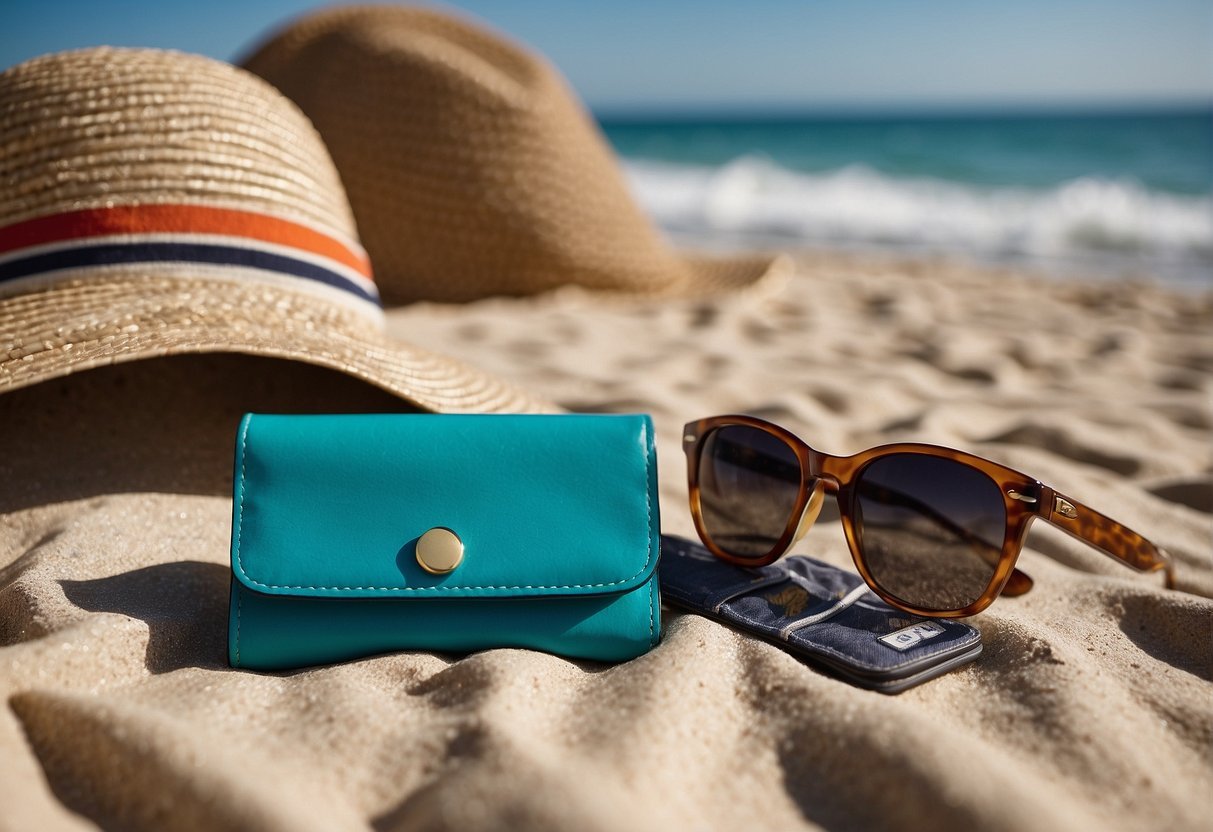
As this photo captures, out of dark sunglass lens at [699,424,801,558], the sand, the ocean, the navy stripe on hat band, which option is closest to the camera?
the sand

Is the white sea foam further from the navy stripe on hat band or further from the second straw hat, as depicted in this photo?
the navy stripe on hat band

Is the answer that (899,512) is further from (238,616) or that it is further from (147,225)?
(147,225)

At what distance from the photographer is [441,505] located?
40.3 inches

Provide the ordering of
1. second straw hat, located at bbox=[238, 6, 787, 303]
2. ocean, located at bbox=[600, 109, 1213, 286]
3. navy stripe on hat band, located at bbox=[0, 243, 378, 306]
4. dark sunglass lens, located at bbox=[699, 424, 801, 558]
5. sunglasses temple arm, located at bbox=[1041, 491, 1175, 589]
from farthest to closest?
ocean, located at bbox=[600, 109, 1213, 286], second straw hat, located at bbox=[238, 6, 787, 303], navy stripe on hat band, located at bbox=[0, 243, 378, 306], dark sunglass lens, located at bbox=[699, 424, 801, 558], sunglasses temple arm, located at bbox=[1041, 491, 1175, 589]

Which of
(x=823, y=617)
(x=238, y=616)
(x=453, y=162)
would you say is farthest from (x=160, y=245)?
(x=453, y=162)

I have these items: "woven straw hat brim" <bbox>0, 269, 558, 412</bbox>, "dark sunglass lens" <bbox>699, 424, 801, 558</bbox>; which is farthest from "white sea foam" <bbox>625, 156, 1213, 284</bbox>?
"woven straw hat brim" <bbox>0, 269, 558, 412</bbox>

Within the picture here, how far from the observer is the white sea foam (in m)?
5.67

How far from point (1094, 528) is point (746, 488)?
16.1 inches

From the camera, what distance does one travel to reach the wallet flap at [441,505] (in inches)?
39.0

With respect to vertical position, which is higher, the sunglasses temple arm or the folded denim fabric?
the sunglasses temple arm

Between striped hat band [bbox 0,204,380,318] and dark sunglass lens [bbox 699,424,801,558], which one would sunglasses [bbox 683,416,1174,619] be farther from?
striped hat band [bbox 0,204,380,318]

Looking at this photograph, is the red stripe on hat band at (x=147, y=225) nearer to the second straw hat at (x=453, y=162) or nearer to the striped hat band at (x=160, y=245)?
the striped hat band at (x=160, y=245)

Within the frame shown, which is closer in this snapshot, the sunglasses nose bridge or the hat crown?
the sunglasses nose bridge

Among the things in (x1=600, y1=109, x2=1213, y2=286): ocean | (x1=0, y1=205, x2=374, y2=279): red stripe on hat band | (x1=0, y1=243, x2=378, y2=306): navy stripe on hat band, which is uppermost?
(x1=0, y1=205, x2=374, y2=279): red stripe on hat band
